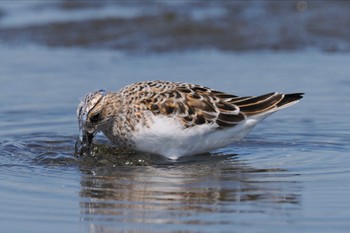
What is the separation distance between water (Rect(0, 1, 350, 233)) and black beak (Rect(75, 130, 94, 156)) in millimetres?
77

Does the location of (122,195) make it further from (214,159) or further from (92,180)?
(214,159)

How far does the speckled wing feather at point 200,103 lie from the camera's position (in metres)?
8.99

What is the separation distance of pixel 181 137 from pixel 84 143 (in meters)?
0.97

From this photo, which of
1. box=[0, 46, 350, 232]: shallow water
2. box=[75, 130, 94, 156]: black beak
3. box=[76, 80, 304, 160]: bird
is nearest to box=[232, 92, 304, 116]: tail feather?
box=[76, 80, 304, 160]: bird

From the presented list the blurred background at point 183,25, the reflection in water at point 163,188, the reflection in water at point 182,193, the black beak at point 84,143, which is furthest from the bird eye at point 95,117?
the blurred background at point 183,25

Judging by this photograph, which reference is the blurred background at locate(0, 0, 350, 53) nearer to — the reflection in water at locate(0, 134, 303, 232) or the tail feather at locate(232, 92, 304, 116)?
the tail feather at locate(232, 92, 304, 116)

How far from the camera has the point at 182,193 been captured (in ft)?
25.5

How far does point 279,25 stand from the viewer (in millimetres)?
15828

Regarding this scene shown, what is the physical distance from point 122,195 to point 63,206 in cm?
60

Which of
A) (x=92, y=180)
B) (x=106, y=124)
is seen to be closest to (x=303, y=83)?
(x=106, y=124)

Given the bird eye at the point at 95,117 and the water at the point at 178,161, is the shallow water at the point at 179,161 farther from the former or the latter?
the bird eye at the point at 95,117

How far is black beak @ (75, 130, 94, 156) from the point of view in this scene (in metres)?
9.10

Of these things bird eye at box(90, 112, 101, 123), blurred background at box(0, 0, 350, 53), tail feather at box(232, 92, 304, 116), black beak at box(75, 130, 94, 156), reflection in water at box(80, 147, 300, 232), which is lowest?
reflection in water at box(80, 147, 300, 232)

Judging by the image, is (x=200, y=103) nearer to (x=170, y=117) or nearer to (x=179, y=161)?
(x=170, y=117)
